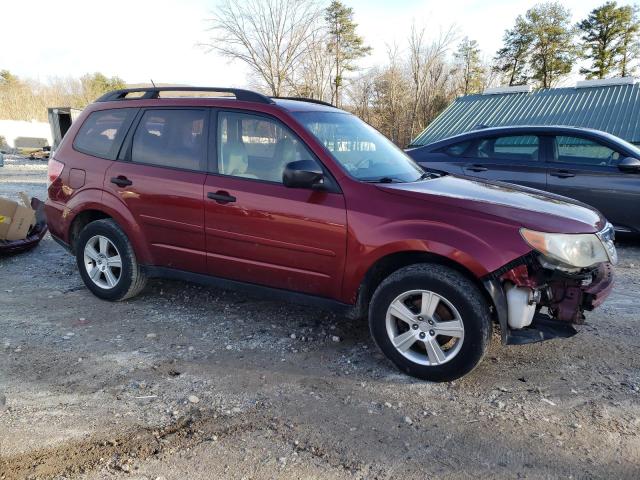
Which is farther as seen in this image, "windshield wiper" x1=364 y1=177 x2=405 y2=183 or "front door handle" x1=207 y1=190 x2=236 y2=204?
"front door handle" x1=207 y1=190 x2=236 y2=204

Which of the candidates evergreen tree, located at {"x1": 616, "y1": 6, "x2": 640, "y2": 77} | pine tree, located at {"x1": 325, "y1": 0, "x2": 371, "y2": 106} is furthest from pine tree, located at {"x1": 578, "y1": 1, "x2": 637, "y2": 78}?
pine tree, located at {"x1": 325, "y1": 0, "x2": 371, "y2": 106}

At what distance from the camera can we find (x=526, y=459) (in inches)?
92.1

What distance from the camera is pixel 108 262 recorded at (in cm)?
427

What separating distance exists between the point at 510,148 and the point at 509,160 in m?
→ 0.18

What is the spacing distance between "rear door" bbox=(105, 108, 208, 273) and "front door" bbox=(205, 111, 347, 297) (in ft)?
0.50

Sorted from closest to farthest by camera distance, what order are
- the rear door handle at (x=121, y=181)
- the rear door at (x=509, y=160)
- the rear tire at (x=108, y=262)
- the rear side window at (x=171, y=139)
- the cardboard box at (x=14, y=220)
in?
the rear side window at (x=171, y=139), the rear door handle at (x=121, y=181), the rear tire at (x=108, y=262), the cardboard box at (x=14, y=220), the rear door at (x=509, y=160)

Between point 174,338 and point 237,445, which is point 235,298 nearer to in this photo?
point 174,338

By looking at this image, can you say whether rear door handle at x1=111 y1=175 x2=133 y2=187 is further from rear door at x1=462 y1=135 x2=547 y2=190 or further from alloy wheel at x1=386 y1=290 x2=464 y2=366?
rear door at x1=462 y1=135 x2=547 y2=190

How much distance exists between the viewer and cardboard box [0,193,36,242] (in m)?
5.70

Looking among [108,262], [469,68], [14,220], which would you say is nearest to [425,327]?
[108,262]

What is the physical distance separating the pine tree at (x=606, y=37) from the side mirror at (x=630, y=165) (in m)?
32.6

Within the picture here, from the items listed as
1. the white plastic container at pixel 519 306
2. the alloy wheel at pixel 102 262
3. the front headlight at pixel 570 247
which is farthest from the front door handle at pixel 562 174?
the alloy wheel at pixel 102 262

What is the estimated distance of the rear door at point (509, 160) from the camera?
6344 mm

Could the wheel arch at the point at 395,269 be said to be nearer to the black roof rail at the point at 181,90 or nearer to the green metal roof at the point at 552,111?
the black roof rail at the point at 181,90
